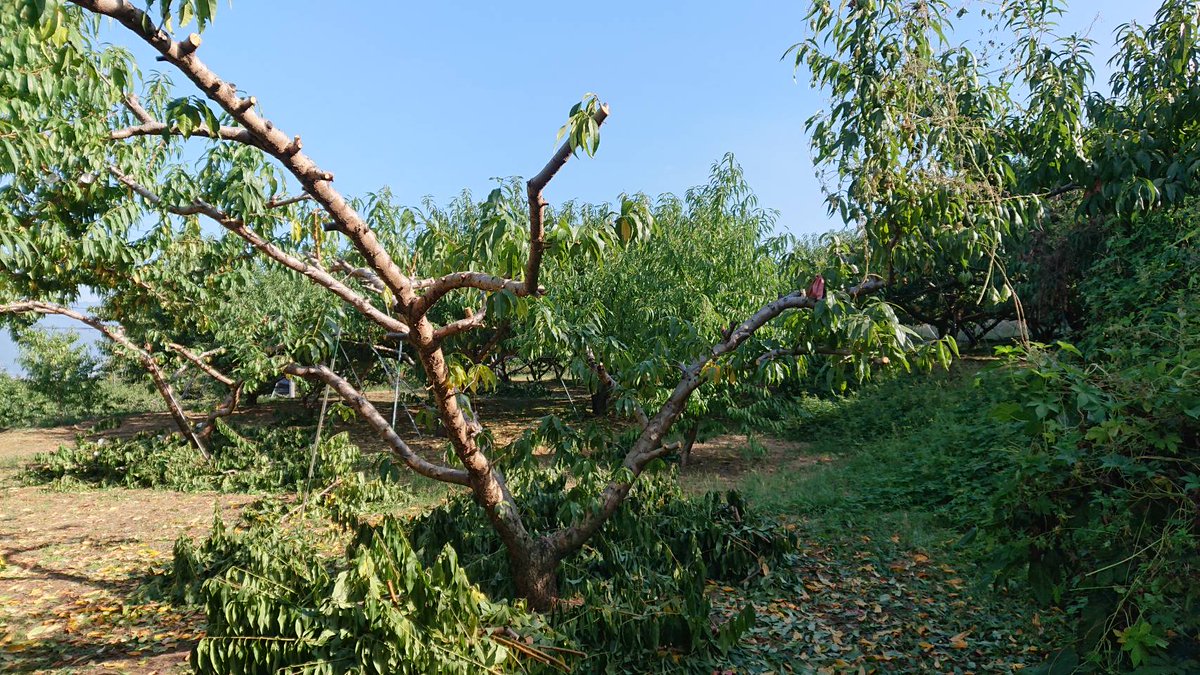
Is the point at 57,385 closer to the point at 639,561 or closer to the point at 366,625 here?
the point at 639,561

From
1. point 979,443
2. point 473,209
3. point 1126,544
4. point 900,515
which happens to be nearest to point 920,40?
point 1126,544

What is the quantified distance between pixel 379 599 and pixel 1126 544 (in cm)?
315

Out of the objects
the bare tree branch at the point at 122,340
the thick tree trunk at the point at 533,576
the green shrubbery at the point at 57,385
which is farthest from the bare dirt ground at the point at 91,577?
the green shrubbery at the point at 57,385

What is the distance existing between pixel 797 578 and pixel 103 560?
609 centimetres

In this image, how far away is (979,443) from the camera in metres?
8.51

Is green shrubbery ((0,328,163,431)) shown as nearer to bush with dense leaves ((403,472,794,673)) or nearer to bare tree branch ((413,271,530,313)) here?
bush with dense leaves ((403,472,794,673))

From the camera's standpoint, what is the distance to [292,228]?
14.8ft

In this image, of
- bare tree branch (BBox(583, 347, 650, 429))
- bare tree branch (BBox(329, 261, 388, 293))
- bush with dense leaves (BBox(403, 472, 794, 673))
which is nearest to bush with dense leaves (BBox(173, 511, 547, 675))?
bush with dense leaves (BBox(403, 472, 794, 673))

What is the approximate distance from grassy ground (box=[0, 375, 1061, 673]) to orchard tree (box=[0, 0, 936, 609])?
1515 millimetres

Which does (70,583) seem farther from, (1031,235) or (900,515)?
(1031,235)

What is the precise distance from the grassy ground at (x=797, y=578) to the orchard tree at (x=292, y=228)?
1515 mm

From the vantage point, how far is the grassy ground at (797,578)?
429 centimetres

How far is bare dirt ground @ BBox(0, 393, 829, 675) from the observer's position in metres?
4.43

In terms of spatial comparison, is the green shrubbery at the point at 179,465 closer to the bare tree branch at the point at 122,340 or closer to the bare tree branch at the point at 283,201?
the bare tree branch at the point at 122,340
